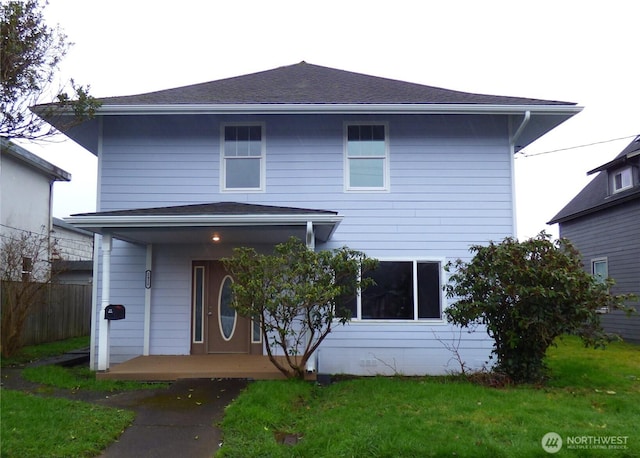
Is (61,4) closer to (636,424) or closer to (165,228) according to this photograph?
(165,228)

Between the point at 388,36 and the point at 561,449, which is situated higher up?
the point at 388,36

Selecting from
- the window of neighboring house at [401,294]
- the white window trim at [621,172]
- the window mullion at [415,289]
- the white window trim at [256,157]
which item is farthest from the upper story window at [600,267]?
the white window trim at [256,157]

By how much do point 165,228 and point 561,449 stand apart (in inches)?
250

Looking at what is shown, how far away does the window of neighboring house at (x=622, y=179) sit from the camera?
1486 centimetres

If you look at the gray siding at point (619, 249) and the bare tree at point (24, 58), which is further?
the gray siding at point (619, 249)

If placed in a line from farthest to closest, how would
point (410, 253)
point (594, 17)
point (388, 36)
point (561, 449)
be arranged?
point (388, 36), point (594, 17), point (410, 253), point (561, 449)

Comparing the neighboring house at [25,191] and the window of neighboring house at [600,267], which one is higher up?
the neighboring house at [25,191]

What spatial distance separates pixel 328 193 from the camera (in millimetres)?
9602

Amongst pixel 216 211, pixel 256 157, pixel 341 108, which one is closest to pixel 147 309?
pixel 216 211

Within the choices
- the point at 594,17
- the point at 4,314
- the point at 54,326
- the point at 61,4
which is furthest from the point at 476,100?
the point at 54,326

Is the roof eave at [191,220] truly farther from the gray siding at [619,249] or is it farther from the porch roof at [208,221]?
the gray siding at [619,249]

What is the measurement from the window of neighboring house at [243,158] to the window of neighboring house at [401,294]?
2993 millimetres

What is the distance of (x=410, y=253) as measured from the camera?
9.41m

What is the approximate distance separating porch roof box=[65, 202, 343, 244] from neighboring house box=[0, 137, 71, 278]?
17.7ft
